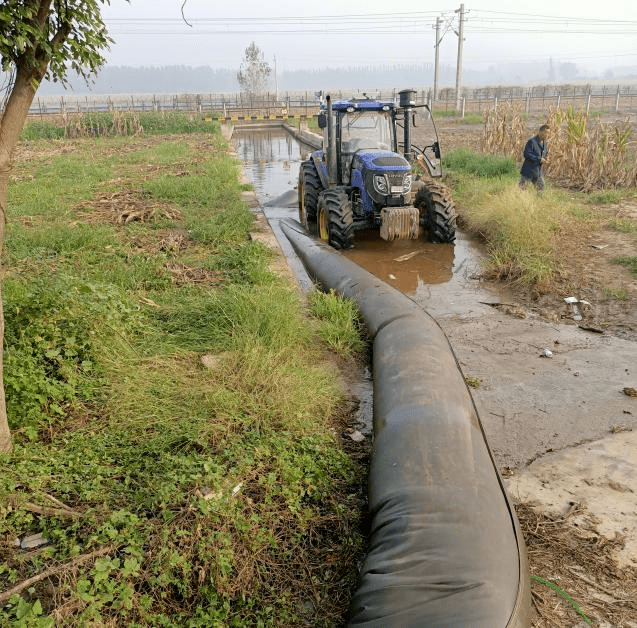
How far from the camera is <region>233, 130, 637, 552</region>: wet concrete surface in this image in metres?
4.05

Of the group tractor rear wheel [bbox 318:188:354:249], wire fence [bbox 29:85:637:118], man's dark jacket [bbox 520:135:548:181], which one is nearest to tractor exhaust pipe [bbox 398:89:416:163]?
tractor rear wheel [bbox 318:188:354:249]

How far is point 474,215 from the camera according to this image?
980 centimetres

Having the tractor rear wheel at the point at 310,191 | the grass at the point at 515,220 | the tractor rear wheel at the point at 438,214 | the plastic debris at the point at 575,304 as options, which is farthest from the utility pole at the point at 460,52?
the plastic debris at the point at 575,304

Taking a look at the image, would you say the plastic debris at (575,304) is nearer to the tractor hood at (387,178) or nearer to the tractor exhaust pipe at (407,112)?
the tractor hood at (387,178)

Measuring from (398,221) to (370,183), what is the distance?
2.50ft

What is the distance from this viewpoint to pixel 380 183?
8.31 m

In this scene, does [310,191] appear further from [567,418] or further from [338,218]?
[567,418]

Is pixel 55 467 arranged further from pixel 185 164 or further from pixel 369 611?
pixel 185 164

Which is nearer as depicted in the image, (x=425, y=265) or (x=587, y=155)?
(x=425, y=265)

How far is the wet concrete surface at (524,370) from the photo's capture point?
4.05m

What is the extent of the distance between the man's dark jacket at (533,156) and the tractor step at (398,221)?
156 inches

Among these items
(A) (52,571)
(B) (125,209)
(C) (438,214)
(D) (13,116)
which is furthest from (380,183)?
(A) (52,571)

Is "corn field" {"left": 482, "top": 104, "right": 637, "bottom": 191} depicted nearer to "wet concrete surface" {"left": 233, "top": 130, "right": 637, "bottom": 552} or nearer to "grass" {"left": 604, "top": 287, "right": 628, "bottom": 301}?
"wet concrete surface" {"left": 233, "top": 130, "right": 637, "bottom": 552}

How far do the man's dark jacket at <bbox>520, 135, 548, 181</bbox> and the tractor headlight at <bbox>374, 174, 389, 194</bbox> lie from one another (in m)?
4.03
